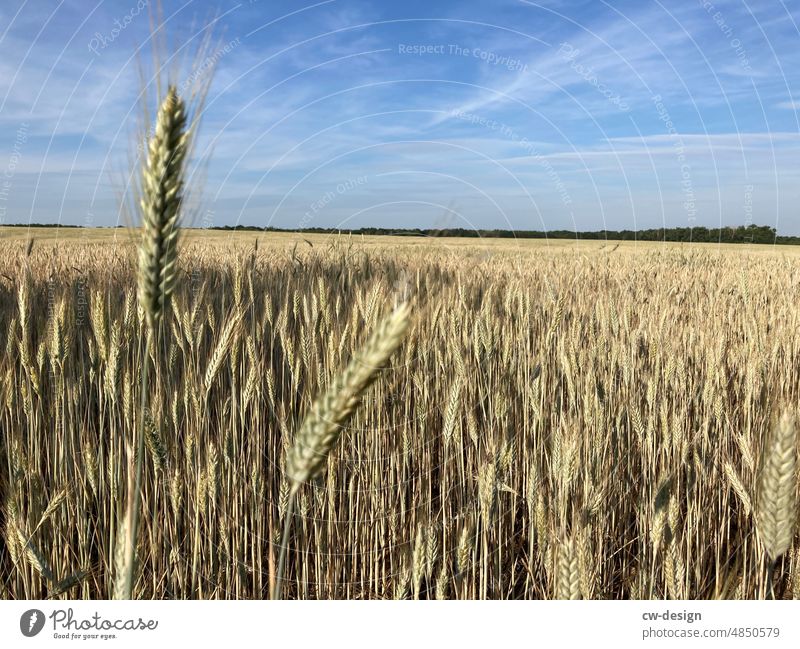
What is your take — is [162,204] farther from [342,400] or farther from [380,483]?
[380,483]

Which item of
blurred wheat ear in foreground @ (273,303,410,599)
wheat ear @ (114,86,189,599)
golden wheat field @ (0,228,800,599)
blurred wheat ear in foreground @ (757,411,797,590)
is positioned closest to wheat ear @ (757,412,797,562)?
blurred wheat ear in foreground @ (757,411,797,590)

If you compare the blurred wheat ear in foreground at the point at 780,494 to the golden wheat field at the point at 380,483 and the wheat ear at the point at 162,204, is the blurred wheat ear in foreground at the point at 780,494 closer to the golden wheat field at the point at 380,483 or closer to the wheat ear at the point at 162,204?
the golden wheat field at the point at 380,483

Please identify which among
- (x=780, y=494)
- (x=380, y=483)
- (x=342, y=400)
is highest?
(x=342, y=400)

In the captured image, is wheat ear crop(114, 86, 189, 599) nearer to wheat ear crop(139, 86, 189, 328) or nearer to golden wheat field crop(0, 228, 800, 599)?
wheat ear crop(139, 86, 189, 328)

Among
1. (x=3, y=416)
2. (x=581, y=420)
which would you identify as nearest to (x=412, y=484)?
(x=581, y=420)

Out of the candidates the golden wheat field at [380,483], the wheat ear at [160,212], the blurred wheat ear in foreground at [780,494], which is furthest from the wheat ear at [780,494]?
the wheat ear at [160,212]

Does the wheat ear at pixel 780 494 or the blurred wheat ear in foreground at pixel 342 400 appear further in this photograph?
the wheat ear at pixel 780 494

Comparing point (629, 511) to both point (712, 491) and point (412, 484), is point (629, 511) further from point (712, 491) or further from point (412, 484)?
point (412, 484)

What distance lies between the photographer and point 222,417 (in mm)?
2055

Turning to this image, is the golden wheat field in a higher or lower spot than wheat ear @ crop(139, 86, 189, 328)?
lower

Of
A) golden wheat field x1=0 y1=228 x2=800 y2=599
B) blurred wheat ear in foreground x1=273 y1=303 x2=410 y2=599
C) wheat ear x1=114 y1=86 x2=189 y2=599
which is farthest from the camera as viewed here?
golden wheat field x1=0 y1=228 x2=800 y2=599

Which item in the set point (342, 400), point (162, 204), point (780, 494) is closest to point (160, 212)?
point (162, 204)

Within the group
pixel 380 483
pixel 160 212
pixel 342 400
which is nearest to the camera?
pixel 342 400

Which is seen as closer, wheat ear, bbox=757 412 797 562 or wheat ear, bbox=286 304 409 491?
wheat ear, bbox=286 304 409 491
